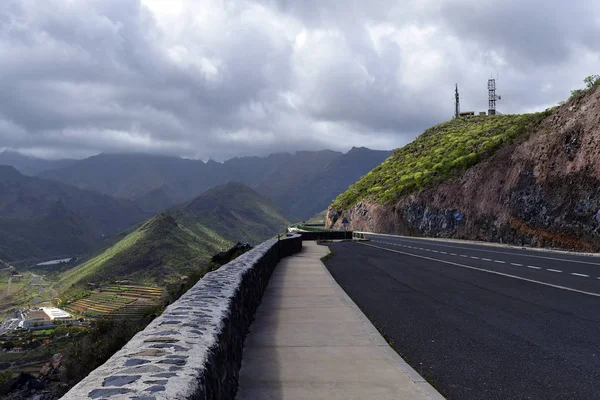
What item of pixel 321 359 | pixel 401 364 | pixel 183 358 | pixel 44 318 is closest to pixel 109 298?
pixel 44 318

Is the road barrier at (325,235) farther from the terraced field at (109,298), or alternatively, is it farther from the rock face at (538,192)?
the terraced field at (109,298)

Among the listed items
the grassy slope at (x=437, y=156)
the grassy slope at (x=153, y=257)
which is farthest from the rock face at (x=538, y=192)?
the grassy slope at (x=153, y=257)

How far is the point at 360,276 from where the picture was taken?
53.5ft

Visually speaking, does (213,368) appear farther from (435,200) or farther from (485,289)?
(435,200)

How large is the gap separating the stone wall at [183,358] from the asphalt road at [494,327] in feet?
8.44

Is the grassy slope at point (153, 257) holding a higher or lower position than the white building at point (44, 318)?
higher

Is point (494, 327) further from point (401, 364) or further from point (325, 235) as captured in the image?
point (325, 235)

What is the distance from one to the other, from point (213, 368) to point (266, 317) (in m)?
5.30

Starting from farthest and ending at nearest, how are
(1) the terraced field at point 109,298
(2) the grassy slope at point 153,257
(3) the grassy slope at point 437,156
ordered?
(2) the grassy slope at point 153,257
(1) the terraced field at point 109,298
(3) the grassy slope at point 437,156

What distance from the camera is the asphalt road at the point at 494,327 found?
17.9ft

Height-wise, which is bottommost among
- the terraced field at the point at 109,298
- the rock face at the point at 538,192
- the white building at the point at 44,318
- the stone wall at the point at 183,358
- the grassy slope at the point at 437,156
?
the white building at the point at 44,318

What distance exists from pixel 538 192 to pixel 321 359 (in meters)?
32.3

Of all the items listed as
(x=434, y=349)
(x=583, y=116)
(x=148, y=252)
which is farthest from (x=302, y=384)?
(x=148, y=252)

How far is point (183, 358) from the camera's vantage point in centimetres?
369
